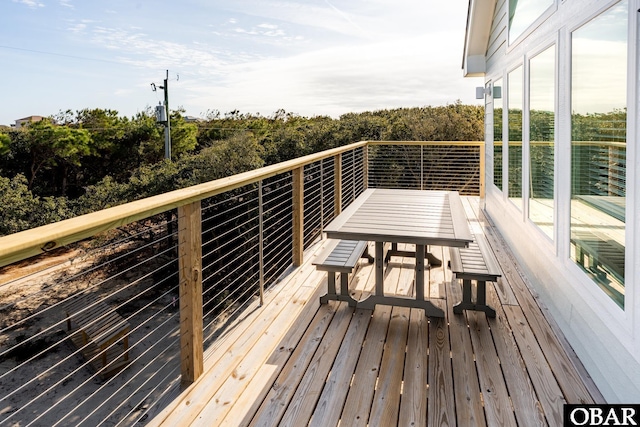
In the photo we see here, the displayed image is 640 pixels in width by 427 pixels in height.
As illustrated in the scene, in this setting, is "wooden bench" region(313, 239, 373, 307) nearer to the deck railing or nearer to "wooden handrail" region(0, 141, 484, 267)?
the deck railing

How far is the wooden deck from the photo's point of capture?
1982 mm

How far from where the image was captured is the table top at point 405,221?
2787 millimetres

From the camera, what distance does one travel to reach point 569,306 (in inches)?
105

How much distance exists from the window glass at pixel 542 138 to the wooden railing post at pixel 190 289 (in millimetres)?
2280

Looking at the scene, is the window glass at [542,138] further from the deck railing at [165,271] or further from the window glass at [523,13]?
the deck railing at [165,271]

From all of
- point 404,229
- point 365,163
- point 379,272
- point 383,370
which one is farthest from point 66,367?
point 383,370

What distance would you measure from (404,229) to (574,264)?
3.18 feet

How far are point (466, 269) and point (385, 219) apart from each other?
653 millimetres

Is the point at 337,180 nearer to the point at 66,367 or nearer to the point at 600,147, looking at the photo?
the point at 600,147

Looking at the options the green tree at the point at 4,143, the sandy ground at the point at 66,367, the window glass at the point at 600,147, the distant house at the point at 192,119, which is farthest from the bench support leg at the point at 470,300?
the distant house at the point at 192,119

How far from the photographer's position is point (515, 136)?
4473 mm

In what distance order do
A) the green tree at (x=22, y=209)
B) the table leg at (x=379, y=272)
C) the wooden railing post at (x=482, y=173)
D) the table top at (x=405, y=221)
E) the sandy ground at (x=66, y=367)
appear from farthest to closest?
Answer: the green tree at (x=22, y=209) < the wooden railing post at (x=482, y=173) < the sandy ground at (x=66, y=367) < the table leg at (x=379, y=272) < the table top at (x=405, y=221)

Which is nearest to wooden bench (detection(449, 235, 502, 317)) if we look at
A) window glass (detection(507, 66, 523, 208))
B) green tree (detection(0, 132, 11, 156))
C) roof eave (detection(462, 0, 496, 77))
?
window glass (detection(507, 66, 523, 208))

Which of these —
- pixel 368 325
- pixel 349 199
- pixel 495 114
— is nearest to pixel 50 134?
pixel 349 199
